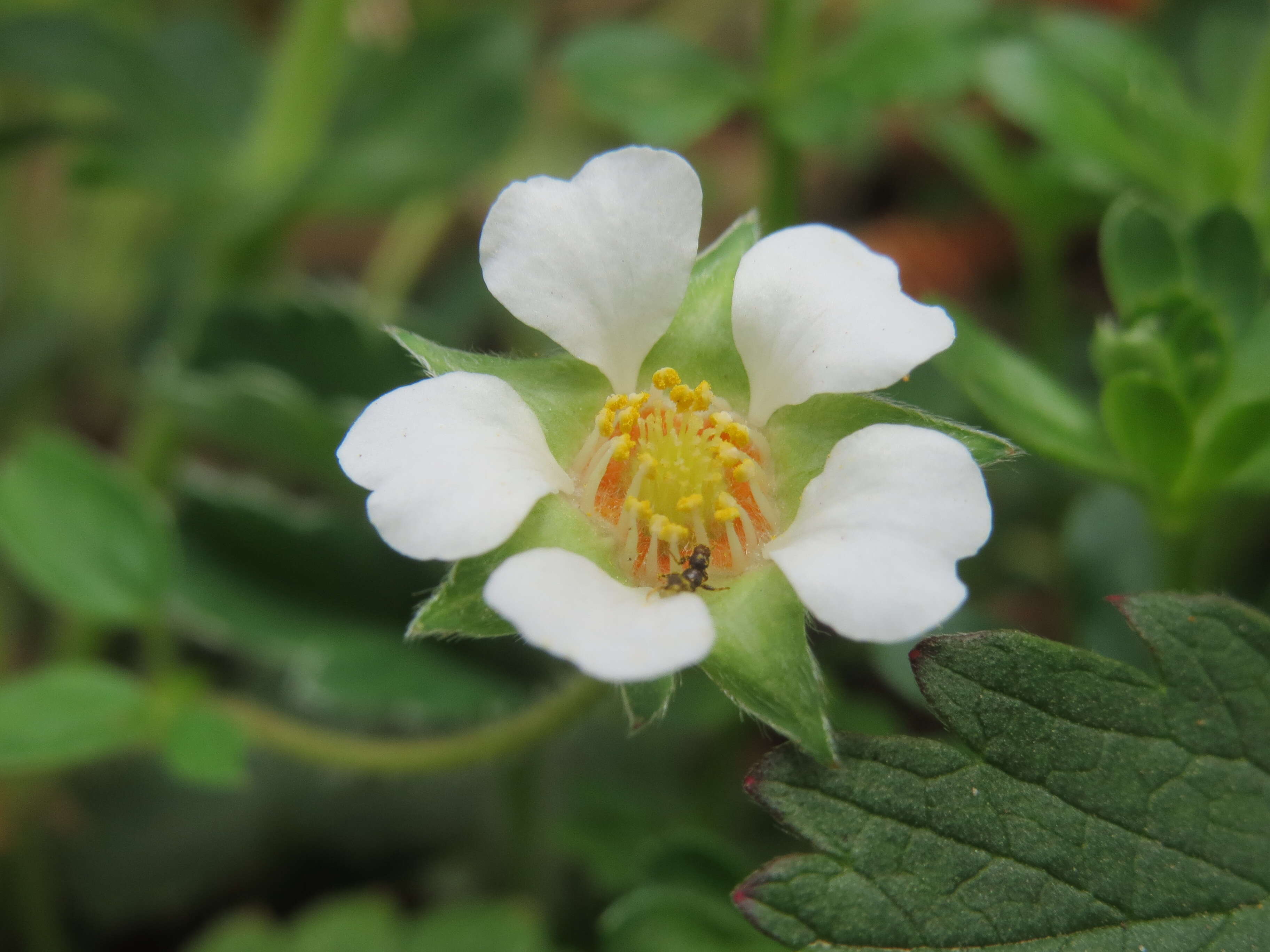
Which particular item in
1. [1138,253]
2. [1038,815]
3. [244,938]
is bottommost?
[244,938]

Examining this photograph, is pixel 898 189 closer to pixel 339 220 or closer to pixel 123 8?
pixel 339 220

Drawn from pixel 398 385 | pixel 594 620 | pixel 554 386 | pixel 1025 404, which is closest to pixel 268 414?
pixel 398 385

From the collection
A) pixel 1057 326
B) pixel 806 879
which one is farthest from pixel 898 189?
pixel 806 879

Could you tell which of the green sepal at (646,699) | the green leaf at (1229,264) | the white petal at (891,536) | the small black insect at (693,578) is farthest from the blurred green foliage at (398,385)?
the green sepal at (646,699)

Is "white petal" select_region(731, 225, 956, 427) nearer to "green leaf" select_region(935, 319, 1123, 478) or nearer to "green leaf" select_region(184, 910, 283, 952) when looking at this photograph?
"green leaf" select_region(935, 319, 1123, 478)

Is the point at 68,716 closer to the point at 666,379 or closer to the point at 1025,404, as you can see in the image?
the point at 666,379

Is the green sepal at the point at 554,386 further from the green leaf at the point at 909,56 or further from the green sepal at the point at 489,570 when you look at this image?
the green leaf at the point at 909,56
